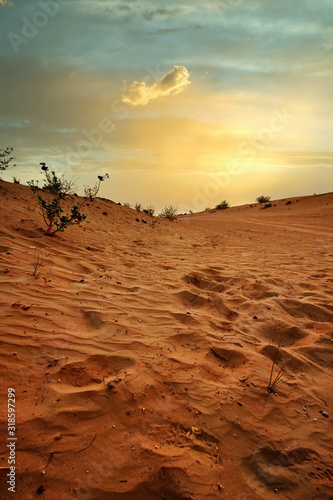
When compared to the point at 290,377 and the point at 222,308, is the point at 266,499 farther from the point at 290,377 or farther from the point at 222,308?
the point at 222,308

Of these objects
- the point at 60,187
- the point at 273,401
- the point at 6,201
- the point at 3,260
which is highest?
the point at 60,187

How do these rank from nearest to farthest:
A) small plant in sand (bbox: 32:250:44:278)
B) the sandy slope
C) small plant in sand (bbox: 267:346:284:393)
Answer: the sandy slope → small plant in sand (bbox: 267:346:284:393) → small plant in sand (bbox: 32:250:44:278)

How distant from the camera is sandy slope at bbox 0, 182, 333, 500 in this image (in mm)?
1432

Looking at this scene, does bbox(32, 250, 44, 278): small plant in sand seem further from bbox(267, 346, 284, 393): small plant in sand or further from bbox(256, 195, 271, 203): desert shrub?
bbox(256, 195, 271, 203): desert shrub

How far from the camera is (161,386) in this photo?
201cm

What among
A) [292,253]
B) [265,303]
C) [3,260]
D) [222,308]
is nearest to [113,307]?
[222,308]

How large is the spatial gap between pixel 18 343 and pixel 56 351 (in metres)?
0.30

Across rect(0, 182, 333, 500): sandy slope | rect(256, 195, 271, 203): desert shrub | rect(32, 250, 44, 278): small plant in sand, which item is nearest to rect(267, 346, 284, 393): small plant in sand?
rect(0, 182, 333, 500): sandy slope

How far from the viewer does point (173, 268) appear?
5.11 meters

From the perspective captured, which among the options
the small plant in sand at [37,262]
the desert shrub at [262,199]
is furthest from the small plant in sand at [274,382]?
→ the desert shrub at [262,199]

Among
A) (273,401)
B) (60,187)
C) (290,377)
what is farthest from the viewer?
(60,187)

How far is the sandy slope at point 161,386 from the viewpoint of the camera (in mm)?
1432

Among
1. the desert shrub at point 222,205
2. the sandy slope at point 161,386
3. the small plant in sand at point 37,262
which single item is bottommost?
the sandy slope at point 161,386

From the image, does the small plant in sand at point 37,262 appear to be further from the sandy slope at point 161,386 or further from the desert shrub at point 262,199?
the desert shrub at point 262,199
